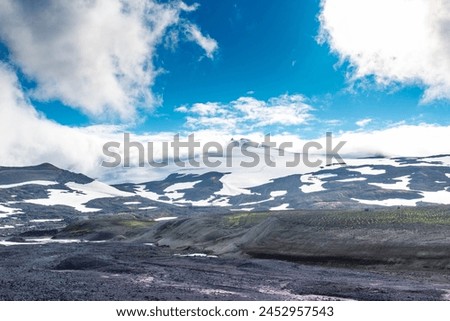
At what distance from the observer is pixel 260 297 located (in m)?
26.1

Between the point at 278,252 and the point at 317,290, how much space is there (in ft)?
82.9

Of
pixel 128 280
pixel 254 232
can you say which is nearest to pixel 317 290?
pixel 128 280

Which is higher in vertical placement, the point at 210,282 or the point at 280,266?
the point at 210,282

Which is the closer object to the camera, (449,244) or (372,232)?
(449,244)

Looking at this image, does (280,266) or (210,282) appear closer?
(210,282)

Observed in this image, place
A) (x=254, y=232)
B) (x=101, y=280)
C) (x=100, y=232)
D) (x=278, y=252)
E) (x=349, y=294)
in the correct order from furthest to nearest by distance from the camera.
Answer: (x=100, y=232)
(x=254, y=232)
(x=278, y=252)
(x=101, y=280)
(x=349, y=294)

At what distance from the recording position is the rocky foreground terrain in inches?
1107

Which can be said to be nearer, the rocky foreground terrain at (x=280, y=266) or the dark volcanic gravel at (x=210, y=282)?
the dark volcanic gravel at (x=210, y=282)

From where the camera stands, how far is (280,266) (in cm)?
4569

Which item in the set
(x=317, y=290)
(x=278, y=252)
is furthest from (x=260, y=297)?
(x=278, y=252)

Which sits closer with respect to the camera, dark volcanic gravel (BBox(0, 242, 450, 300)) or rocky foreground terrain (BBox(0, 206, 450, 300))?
dark volcanic gravel (BBox(0, 242, 450, 300))

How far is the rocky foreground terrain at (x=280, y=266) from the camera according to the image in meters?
28.1
